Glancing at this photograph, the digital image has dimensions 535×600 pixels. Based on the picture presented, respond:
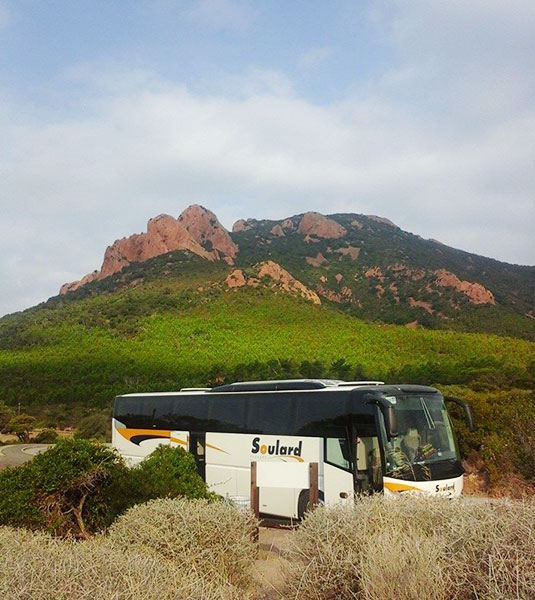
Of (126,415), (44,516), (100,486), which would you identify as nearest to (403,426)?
(100,486)

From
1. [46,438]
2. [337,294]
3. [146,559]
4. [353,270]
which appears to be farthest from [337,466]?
[353,270]

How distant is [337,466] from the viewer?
32.8ft

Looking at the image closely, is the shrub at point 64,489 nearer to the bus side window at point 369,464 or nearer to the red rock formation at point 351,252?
the bus side window at point 369,464

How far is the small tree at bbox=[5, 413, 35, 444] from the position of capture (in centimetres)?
3800

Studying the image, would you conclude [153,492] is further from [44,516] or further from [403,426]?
[403,426]

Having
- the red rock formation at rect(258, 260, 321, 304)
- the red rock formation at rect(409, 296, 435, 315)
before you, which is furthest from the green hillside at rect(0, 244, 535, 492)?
the red rock formation at rect(409, 296, 435, 315)

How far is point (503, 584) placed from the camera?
11.2 ft

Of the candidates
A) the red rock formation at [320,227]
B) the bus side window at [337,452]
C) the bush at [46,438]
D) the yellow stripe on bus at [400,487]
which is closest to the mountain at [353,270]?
the red rock formation at [320,227]

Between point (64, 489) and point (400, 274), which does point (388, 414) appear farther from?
point (400, 274)

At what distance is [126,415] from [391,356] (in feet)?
122

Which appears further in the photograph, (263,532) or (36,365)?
(36,365)

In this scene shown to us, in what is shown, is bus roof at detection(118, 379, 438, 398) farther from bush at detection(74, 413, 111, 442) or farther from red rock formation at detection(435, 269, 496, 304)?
red rock formation at detection(435, 269, 496, 304)

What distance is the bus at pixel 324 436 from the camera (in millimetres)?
9406

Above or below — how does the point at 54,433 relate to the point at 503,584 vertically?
below
